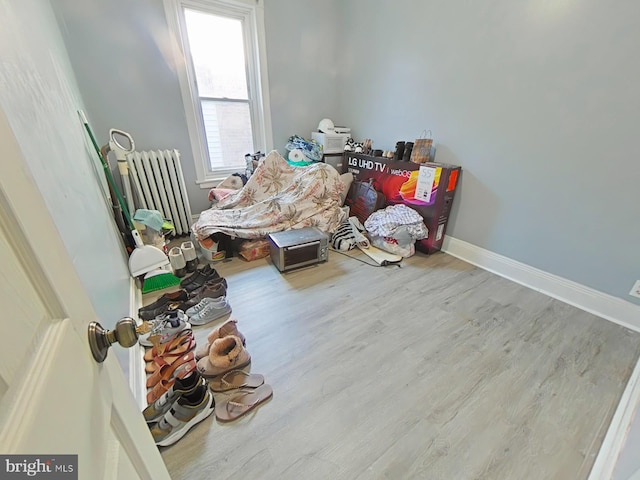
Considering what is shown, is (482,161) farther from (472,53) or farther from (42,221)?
(42,221)

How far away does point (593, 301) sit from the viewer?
1.80 m

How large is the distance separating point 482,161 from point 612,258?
1071 mm

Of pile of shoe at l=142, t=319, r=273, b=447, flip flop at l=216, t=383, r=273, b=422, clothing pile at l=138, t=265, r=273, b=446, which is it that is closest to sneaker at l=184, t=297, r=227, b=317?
clothing pile at l=138, t=265, r=273, b=446

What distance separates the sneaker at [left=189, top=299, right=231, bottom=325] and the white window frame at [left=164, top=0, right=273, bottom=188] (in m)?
1.86

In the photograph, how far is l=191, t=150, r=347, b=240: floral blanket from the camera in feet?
8.12

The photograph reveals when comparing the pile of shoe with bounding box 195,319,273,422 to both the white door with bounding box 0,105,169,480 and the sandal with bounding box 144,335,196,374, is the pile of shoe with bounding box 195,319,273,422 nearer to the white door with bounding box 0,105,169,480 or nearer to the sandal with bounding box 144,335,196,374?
the sandal with bounding box 144,335,196,374

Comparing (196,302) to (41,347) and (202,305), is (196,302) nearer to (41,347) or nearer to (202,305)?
(202,305)

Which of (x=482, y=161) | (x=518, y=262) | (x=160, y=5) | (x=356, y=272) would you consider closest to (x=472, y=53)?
(x=482, y=161)

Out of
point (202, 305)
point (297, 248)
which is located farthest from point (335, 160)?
point (202, 305)

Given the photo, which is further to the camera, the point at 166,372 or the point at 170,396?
the point at 166,372

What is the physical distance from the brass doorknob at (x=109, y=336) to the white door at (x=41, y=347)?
0.02 metres

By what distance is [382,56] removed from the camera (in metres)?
2.81

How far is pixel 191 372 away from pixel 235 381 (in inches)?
8.6

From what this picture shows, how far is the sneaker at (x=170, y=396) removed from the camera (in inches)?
43.4
